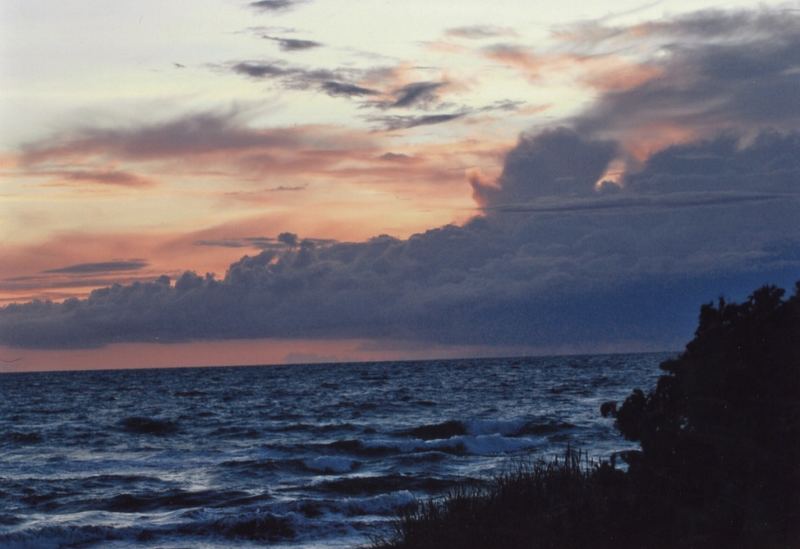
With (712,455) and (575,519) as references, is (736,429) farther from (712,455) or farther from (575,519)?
(575,519)

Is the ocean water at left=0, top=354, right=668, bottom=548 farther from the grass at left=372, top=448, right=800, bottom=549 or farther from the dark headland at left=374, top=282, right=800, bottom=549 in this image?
the dark headland at left=374, top=282, right=800, bottom=549

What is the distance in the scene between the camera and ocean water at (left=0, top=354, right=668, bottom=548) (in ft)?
68.9

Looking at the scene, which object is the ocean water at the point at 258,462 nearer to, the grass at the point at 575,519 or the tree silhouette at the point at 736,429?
the grass at the point at 575,519

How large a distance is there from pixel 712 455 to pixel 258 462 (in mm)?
22339

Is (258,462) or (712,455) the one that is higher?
(712,455)

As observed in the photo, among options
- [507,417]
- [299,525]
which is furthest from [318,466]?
[507,417]

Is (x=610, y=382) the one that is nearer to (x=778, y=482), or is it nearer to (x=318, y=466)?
(x=318, y=466)

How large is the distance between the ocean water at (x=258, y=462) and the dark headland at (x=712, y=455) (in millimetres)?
3898

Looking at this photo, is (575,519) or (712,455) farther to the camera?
(575,519)

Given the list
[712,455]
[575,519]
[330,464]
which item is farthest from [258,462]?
[712,455]

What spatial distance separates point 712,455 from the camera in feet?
36.9

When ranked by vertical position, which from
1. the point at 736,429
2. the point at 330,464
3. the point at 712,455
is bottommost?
the point at 330,464

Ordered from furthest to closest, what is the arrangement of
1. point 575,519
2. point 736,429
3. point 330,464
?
point 330,464, point 575,519, point 736,429

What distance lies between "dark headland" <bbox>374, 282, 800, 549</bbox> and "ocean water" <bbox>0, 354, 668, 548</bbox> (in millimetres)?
3898
